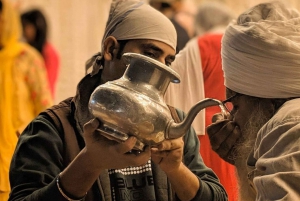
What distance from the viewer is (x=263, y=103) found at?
8.66ft

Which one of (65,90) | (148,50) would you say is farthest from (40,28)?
(148,50)

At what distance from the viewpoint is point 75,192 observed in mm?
2629

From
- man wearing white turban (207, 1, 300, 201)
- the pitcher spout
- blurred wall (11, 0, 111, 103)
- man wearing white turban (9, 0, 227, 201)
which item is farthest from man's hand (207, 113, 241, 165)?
blurred wall (11, 0, 111, 103)

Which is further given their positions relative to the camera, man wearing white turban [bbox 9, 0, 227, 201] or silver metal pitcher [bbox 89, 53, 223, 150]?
man wearing white turban [bbox 9, 0, 227, 201]

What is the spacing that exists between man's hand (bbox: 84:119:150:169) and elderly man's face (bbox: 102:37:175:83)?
0.47m

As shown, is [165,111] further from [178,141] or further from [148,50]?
[148,50]

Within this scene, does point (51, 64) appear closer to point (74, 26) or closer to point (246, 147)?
point (74, 26)

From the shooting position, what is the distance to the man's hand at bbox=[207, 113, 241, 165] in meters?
2.78

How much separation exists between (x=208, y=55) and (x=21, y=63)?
1.16 m

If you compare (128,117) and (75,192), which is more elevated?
(128,117)

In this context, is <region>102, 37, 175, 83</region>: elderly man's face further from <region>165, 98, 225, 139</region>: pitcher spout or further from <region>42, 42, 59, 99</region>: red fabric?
<region>42, 42, 59, 99</region>: red fabric

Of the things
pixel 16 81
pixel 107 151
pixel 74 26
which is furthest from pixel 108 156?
pixel 74 26

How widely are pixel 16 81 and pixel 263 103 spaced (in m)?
2.23

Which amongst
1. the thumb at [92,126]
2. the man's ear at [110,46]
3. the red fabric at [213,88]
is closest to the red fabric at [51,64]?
the red fabric at [213,88]
